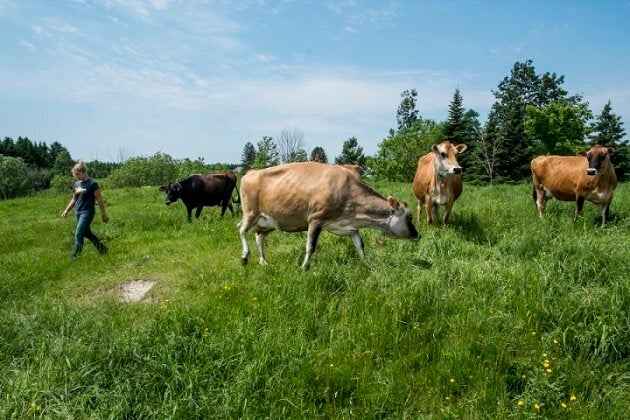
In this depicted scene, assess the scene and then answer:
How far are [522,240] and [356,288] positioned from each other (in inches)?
130

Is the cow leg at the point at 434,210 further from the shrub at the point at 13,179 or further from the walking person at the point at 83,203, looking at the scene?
the shrub at the point at 13,179

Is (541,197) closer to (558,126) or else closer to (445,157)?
(445,157)

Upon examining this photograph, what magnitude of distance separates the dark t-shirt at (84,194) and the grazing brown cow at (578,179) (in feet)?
34.9

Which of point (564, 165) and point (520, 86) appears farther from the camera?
point (520, 86)

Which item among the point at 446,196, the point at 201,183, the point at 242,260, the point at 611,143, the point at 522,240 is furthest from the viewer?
the point at 611,143

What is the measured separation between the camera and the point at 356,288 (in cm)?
549

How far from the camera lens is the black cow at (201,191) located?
14.8 meters

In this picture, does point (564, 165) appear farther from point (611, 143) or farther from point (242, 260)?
point (611, 143)

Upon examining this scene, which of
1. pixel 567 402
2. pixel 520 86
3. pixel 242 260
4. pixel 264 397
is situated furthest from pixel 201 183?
pixel 520 86

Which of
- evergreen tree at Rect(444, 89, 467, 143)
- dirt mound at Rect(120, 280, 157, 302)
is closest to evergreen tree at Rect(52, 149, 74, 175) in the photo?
evergreen tree at Rect(444, 89, 467, 143)

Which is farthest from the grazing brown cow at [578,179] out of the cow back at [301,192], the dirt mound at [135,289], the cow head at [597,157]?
the dirt mound at [135,289]

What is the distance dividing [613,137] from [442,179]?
49.5m

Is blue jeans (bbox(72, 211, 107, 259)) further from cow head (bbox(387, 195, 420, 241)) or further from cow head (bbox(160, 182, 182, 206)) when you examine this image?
cow head (bbox(387, 195, 420, 241))

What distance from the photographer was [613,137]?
47.2 m
